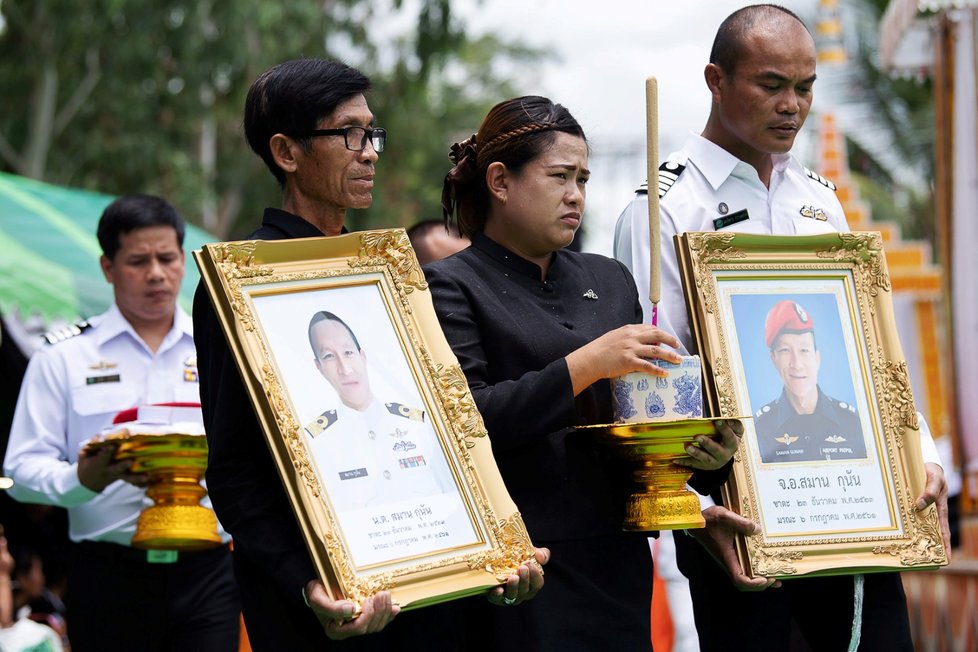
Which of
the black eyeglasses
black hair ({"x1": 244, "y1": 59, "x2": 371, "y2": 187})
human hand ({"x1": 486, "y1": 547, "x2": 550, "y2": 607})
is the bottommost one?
human hand ({"x1": 486, "y1": 547, "x2": 550, "y2": 607})

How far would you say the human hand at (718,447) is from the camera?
3588mm

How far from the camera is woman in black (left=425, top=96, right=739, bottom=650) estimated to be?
356 centimetres

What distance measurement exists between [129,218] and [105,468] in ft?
3.92

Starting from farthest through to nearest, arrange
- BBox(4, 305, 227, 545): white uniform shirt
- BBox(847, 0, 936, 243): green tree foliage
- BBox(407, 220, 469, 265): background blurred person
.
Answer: BBox(847, 0, 936, 243): green tree foliage
BBox(407, 220, 469, 265): background blurred person
BBox(4, 305, 227, 545): white uniform shirt

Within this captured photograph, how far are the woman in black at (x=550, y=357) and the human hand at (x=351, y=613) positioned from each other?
0.53 meters

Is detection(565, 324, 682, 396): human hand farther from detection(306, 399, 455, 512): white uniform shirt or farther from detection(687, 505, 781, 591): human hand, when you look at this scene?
detection(687, 505, 781, 591): human hand

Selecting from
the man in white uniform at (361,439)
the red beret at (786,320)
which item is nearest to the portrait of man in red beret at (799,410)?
the red beret at (786,320)

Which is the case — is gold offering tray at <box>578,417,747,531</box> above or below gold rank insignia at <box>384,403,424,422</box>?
below

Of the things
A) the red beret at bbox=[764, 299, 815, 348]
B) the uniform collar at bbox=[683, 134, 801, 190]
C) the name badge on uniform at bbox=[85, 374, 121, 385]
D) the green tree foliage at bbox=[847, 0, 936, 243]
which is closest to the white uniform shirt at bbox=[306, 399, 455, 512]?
the red beret at bbox=[764, 299, 815, 348]

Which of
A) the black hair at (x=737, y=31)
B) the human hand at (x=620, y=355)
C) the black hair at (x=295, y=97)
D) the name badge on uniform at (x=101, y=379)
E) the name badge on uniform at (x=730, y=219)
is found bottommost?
the name badge on uniform at (x=101, y=379)

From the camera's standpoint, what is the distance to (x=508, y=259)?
387 centimetres

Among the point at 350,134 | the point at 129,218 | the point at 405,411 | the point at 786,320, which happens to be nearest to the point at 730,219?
the point at 786,320

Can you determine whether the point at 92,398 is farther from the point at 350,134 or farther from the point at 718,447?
the point at 718,447

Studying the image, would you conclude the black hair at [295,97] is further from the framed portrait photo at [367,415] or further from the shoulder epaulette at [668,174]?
the shoulder epaulette at [668,174]
